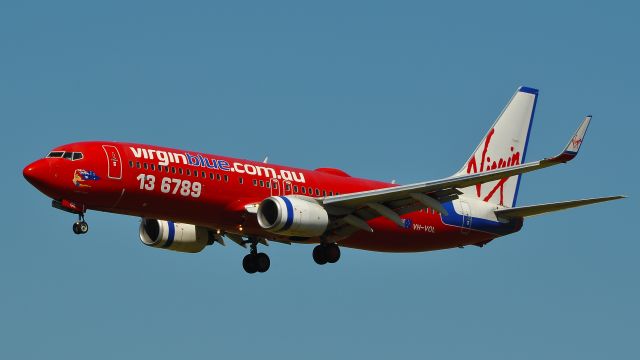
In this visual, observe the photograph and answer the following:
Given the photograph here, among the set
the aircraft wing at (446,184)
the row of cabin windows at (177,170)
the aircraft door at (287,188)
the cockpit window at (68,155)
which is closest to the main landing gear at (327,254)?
the aircraft wing at (446,184)

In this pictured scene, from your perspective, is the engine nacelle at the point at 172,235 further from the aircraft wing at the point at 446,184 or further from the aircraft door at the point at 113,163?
the aircraft door at the point at 113,163

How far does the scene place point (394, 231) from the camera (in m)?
65.6

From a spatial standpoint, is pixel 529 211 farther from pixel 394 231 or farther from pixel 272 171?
pixel 272 171

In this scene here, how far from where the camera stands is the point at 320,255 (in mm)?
63562

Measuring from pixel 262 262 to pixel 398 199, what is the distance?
26.5ft

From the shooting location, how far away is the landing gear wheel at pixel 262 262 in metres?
65.8

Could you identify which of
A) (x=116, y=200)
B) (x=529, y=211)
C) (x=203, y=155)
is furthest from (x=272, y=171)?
(x=529, y=211)

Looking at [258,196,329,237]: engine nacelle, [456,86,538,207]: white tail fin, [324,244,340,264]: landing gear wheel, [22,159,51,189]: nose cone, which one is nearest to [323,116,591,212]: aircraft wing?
[258,196,329,237]: engine nacelle

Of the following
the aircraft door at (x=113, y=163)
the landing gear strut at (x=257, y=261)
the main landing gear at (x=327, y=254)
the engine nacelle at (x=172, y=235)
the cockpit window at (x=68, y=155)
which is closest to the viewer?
the cockpit window at (x=68, y=155)

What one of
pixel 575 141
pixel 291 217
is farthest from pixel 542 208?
pixel 291 217

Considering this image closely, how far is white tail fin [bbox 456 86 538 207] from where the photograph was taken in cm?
7106

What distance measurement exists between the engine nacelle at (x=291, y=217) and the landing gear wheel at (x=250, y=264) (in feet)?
20.8

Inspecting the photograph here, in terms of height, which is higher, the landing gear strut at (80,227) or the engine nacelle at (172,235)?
the engine nacelle at (172,235)

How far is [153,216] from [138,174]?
2323 mm
